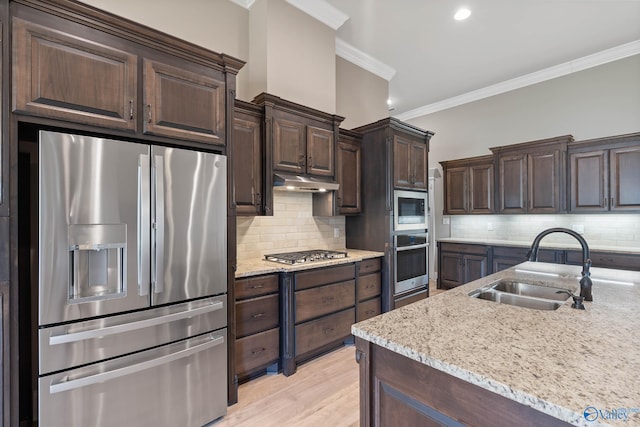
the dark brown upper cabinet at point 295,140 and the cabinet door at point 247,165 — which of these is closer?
the cabinet door at point 247,165

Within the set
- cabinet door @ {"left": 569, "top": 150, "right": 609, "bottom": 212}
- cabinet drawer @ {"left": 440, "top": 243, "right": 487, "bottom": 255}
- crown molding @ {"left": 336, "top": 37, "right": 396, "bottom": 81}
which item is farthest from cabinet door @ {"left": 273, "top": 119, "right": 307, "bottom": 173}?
cabinet door @ {"left": 569, "top": 150, "right": 609, "bottom": 212}

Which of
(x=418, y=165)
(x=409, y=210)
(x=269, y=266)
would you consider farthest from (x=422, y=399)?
(x=418, y=165)

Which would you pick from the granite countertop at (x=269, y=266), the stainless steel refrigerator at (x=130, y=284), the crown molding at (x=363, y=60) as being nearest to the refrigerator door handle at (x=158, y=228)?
the stainless steel refrigerator at (x=130, y=284)

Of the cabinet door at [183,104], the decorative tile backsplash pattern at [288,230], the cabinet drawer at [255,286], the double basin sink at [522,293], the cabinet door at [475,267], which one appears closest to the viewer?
the double basin sink at [522,293]

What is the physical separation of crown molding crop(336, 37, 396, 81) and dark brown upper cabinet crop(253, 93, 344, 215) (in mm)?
1368

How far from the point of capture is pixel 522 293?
5.77ft

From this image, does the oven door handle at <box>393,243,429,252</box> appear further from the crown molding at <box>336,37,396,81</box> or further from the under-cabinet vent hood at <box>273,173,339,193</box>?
the crown molding at <box>336,37,396,81</box>

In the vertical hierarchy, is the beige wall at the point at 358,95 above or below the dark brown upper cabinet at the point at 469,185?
above

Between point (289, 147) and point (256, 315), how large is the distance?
1.57m

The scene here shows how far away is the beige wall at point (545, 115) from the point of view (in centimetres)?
390

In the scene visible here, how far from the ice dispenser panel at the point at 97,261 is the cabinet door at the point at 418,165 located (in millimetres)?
3138

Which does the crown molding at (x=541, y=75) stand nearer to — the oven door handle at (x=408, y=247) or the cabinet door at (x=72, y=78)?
the oven door handle at (x=408, y=247)

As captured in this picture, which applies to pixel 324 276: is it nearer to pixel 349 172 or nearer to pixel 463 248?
pixel 349 172

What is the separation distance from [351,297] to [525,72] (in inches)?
177
